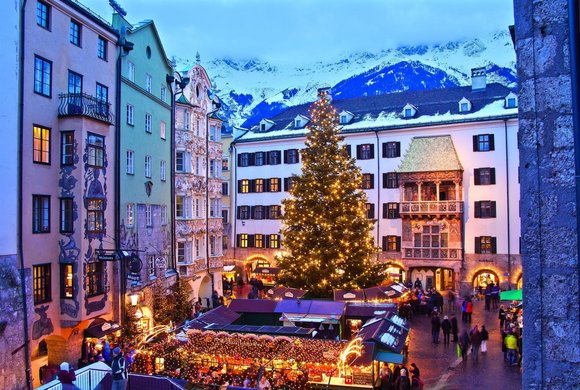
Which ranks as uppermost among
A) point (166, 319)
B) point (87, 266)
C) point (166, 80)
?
point (166, 80)

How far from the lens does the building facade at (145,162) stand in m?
30.9

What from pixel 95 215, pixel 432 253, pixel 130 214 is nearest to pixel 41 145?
pixel 95 215

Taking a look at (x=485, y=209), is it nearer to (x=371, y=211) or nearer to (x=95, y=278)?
(x=371, y=211)

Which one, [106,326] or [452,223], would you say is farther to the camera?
[452,223]

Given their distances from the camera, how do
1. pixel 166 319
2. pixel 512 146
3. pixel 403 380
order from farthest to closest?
pixel 512 146
pixel 166 319
pixel 403 380

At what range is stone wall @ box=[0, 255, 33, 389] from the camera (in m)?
20.0

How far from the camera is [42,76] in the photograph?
23.9 meters

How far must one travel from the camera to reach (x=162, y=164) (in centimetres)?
3684

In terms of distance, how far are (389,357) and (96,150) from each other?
16651 millimetres

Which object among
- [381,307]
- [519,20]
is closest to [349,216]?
[381,307]

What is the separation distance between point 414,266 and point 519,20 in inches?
1744

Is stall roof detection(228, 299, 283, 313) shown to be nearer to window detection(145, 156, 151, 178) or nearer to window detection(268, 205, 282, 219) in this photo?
window detection(145, 156, 151, 178)

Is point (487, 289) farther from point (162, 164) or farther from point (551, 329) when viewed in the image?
point (551, 329)

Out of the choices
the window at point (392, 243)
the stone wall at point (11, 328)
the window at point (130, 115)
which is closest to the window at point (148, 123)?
the window at point (130, 115)
